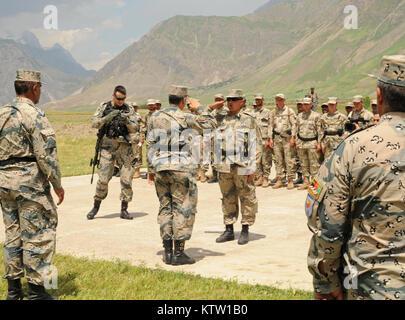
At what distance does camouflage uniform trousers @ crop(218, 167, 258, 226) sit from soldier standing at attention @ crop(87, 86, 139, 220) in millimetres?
2392

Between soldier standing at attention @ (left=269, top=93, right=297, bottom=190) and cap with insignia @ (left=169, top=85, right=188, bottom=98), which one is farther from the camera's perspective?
soldier standing at attention @ (left=269, top=93, right=297, bottom=190)

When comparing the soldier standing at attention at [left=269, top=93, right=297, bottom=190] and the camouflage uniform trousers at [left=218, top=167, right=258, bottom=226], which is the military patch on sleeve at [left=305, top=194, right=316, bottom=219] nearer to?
the camouflage uniform trousers at [left=218, top=167, right=258, bottom=226]

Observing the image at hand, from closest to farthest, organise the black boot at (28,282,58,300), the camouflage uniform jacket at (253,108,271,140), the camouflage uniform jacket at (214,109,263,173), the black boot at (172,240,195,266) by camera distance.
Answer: the black boot at (28,282,58,300)
the black boot at (172,240,195,266)
the camouflage uniform jacket at (214,109,263,173)
the camouflage uniform jacket at (253,108,271,140)

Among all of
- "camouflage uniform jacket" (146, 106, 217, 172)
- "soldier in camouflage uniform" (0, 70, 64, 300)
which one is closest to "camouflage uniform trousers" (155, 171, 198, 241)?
"camouflage uniform jacket" (146, 106, 217, 172)

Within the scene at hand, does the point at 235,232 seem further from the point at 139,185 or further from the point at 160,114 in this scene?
the point at 139,185

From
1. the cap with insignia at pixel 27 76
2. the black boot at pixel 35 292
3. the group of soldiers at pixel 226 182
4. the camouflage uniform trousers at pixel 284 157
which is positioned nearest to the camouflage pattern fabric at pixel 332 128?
the camouflage uniform trousers at pixel 284 157

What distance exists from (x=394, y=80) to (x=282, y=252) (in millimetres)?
4672

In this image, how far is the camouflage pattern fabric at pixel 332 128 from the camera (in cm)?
1276

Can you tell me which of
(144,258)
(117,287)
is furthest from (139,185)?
(117,287)

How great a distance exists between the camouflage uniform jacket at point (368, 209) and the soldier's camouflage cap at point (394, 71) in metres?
0.18

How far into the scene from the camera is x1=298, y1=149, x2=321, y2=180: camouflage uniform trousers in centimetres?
1297

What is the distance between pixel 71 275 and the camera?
6.01 meters

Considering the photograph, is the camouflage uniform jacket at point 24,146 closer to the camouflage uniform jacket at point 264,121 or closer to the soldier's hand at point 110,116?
the soldier's hand at point 110,116

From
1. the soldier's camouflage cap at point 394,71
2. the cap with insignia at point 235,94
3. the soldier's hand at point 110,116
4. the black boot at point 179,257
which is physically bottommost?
the black boot at point 179,257
